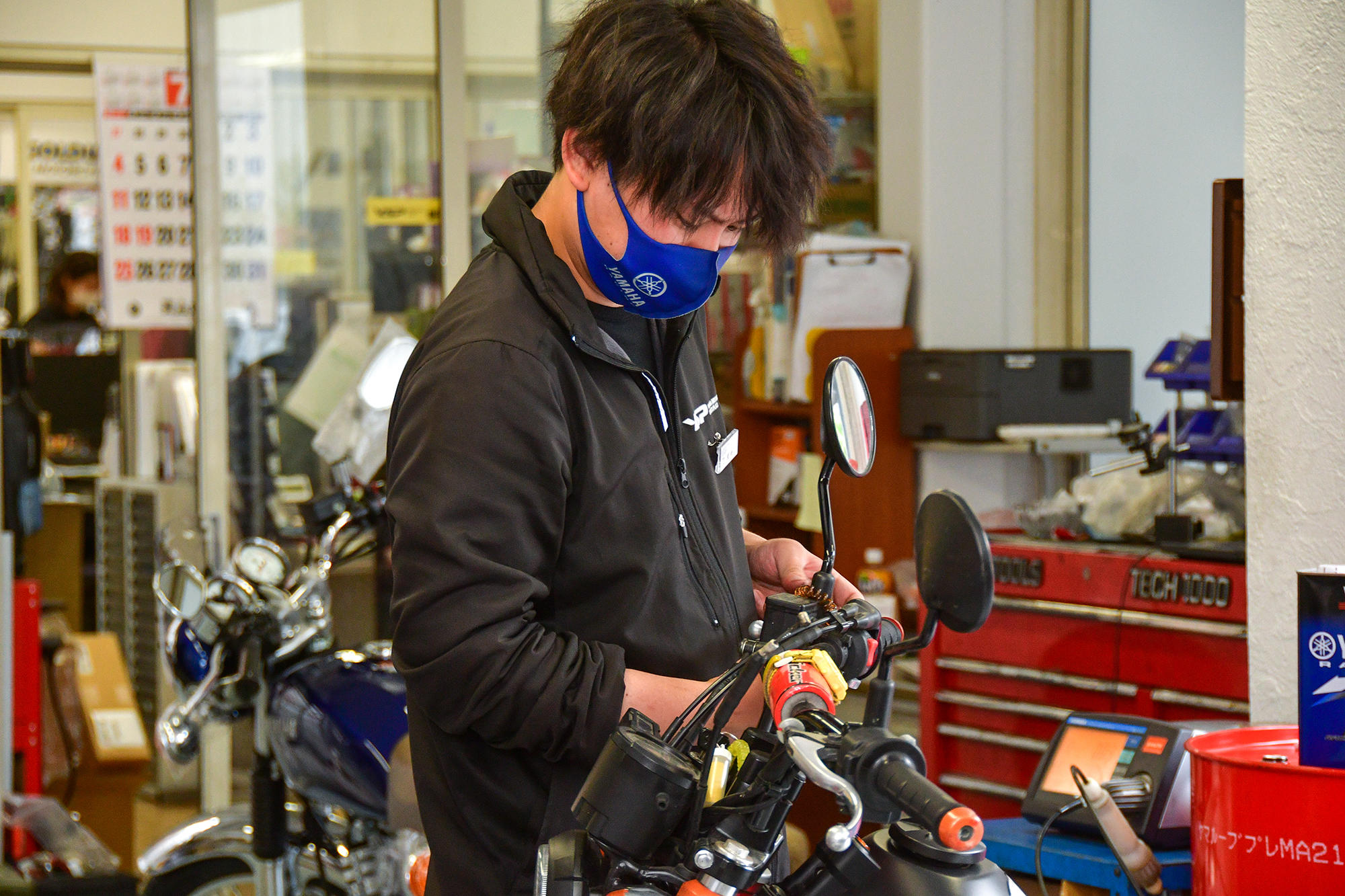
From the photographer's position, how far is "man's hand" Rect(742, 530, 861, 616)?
54.4 inches

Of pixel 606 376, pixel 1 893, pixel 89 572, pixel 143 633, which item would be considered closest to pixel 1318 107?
pixel 606 376

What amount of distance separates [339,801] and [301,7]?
9.42 ft

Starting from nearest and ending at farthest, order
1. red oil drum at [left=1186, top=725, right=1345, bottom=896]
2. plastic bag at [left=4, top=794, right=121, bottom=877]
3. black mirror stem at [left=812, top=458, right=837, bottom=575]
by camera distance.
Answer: black mirror stem at [left=812, top=458, right=837, bottom=575], red oil drum at [left=1186, top=725, right=1345, bottom=896], plastic bag at [left=4, top=794, right=121, bottom=877]

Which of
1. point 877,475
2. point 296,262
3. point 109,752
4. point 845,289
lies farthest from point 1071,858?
point 109,752

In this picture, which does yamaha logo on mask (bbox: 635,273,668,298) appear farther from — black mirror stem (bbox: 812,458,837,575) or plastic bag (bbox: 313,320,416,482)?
plastic bag (bbox: 313,320,416,482)

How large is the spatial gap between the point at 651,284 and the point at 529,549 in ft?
0.89

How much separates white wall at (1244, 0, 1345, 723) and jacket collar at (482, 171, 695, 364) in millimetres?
1268

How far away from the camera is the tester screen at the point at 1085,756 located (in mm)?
1951

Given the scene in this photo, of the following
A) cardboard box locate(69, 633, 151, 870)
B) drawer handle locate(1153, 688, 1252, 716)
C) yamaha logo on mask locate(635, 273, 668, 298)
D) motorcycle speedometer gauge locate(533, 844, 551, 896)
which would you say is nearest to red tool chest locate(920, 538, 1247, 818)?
drawer handle locate(1153, 688, 1252, 716)

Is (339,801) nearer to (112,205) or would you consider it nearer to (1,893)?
(1,893)

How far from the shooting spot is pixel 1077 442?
353 cm

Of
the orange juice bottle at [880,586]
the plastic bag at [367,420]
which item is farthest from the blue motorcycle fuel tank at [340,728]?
the orange juice bottle at [880,586]

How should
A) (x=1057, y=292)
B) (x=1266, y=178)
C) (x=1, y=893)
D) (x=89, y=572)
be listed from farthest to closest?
(x=89, y=572) < (x=1057, y=292) < (x=1, y=893) < (x=1266, y=178)

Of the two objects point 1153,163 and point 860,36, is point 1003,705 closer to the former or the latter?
point 1153,163
